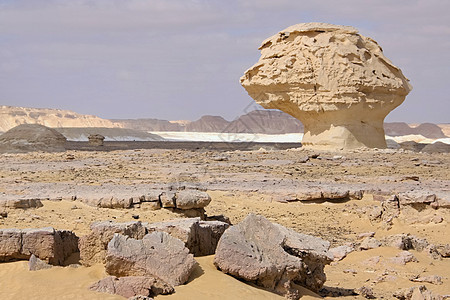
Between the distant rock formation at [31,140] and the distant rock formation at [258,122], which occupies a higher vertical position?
the distant rock formation at [258,122]

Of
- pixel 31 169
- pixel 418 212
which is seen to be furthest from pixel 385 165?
pixel 31 169

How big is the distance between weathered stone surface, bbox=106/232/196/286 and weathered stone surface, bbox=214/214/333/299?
0.39 metres

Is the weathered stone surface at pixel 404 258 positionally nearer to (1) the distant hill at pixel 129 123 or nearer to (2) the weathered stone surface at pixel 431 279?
(2) the weathered stone surface at pixel 431 279

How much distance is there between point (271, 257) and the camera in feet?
16.5

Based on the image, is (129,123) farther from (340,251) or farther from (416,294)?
(416,294)

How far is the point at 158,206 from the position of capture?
317 inches

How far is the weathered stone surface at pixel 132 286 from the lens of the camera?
4281 millimetres

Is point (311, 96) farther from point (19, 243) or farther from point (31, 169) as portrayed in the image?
point (19, 243)

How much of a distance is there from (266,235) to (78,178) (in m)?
7.74

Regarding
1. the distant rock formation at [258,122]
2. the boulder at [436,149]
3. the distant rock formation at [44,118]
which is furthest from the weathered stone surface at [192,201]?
the distant rock formation at [44,118]

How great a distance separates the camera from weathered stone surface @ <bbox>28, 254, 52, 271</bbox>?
15.5 ft

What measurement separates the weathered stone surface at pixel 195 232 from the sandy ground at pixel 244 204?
222mm

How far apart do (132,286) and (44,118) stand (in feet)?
297

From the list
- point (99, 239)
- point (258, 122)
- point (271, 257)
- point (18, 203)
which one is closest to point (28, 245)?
point (99, 239)
